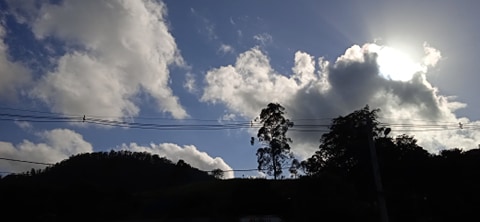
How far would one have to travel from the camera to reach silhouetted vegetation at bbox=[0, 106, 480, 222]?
54750 millimetres

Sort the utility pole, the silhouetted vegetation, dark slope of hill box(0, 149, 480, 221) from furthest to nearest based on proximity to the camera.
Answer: dark slope of hill box(0, 149, 480, 221) < the silhouetted vegetation < the utility pole

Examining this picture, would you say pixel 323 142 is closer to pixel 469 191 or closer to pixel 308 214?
pixel 469 191

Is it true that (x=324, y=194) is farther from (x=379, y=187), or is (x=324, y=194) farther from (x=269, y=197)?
(x=379, y=187)

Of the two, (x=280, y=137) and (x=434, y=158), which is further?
(x=280, y=137)

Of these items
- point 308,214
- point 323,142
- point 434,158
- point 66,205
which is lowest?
point 308,214

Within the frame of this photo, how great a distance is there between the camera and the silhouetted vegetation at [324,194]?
Answer: 54750 mm

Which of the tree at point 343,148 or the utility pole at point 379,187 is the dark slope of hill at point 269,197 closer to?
the tree at point 343,148

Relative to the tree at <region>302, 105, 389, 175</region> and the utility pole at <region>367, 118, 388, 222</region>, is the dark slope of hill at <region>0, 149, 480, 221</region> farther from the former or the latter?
the utility pole at <region>367, 118, 388, 222</region>

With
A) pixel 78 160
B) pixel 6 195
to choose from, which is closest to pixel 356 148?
pixel 6 195

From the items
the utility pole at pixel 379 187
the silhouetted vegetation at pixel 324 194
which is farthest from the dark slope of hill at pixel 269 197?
the utility pole at pixel 379 187

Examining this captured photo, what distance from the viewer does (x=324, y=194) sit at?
52625 mm

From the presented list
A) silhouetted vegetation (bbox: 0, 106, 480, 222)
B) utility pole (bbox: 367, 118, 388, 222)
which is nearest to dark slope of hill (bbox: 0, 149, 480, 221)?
silhouetted vegetation (bbox: 0, 106, 480, 222)

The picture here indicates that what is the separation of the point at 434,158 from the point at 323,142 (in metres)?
20.0

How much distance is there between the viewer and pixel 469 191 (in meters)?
66.6
